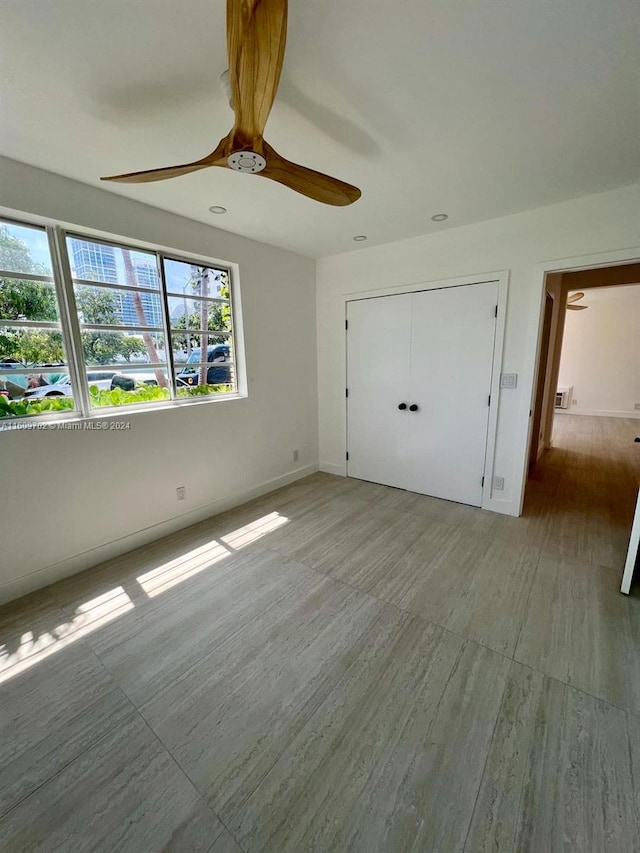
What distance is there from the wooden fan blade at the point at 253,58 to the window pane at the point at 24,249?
1694 millimetres

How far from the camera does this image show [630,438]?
5.50 m

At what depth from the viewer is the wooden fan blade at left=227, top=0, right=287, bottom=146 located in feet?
3.22

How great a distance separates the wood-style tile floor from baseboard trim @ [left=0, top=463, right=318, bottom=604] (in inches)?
3.2

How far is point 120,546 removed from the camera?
2.58 meters

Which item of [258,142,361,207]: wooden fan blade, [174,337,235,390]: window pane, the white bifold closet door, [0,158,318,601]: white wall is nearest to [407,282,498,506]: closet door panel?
the white bifold closet door

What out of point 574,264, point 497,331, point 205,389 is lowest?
point 205,389

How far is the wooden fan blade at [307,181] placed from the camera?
142cm

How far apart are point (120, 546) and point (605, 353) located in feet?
30.6

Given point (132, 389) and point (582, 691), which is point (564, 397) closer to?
point (582, 691)

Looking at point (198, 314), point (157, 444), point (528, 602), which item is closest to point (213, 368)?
point (198, 314)

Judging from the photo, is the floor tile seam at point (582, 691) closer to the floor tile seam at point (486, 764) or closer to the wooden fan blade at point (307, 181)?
the floor tile seam at point (486, 764)

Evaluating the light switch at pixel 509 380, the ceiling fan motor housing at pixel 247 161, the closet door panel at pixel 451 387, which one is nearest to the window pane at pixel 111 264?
the ceiling fan motor housing at pixel 247 161

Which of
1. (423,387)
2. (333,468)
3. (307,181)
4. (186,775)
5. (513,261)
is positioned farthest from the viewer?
(333,468)

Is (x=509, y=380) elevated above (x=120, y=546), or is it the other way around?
(x=509, y=380)
